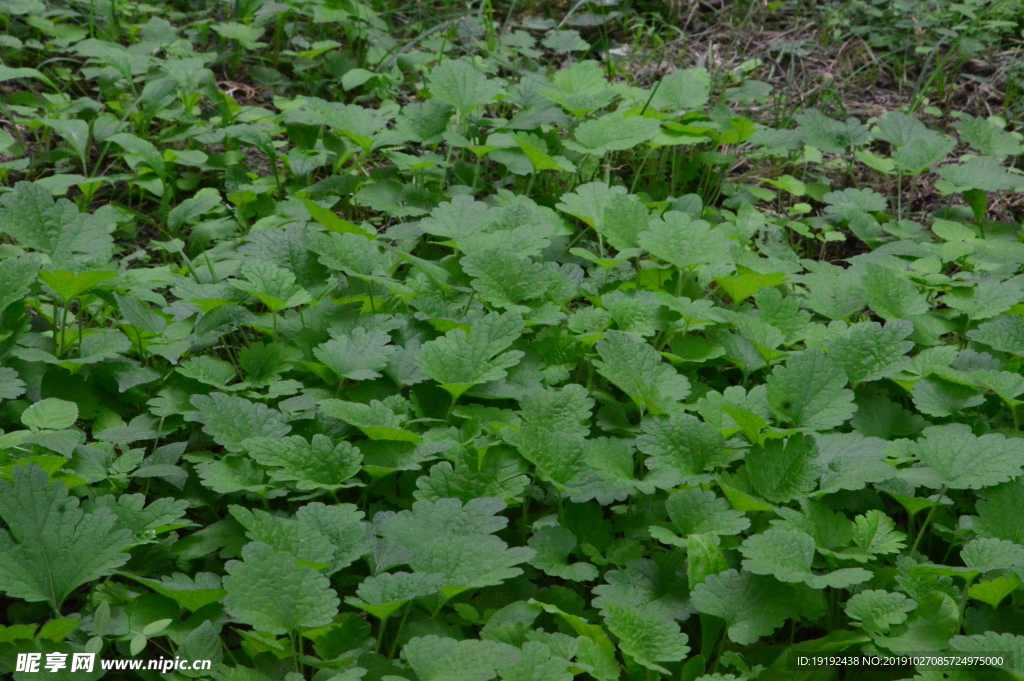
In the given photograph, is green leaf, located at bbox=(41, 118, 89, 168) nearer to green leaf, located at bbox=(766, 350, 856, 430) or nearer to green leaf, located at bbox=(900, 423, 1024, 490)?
green leaf, located at bbox=(766, 350, 856, 430)

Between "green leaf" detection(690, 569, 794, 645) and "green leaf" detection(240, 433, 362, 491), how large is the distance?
72 centimetres

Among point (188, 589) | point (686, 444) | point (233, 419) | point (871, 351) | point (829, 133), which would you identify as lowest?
point (188, 589)

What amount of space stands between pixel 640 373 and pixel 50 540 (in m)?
1.25

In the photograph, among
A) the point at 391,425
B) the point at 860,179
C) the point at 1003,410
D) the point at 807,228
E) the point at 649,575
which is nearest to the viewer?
the point at 649,575

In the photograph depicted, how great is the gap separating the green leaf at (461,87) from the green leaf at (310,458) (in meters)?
1.52

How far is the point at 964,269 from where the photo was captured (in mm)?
2598

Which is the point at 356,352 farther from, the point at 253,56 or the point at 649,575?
the point at 253,56

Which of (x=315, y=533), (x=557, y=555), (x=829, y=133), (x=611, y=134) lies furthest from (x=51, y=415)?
(x=829, y=133)

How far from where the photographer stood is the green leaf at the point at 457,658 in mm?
Answer: 1345

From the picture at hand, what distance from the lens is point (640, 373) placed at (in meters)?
1.91

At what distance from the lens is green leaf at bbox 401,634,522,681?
134 centimetres

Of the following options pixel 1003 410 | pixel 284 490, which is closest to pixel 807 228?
pixel 1003 410

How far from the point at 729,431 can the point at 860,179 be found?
1.99m

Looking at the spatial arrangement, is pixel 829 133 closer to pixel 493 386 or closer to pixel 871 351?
pixel 871 351
